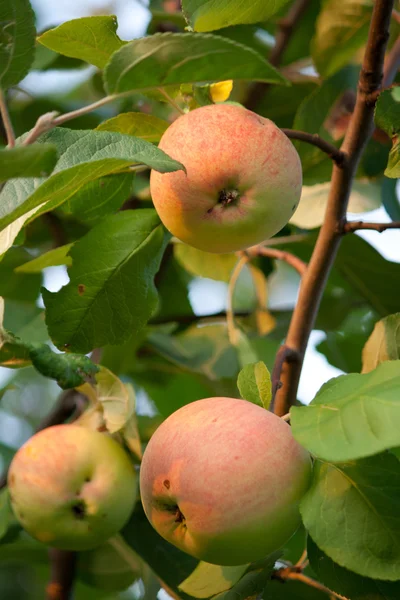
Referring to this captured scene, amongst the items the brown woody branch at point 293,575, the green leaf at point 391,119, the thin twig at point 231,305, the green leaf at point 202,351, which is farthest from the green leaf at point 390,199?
the brown woody branch at point 293,575

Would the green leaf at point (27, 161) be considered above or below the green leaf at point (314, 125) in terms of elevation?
above

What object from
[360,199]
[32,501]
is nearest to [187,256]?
[360,199]

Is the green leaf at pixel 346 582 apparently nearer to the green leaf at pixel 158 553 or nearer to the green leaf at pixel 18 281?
the green leaf at pixel 158 553

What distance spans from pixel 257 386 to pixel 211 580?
1.01ft

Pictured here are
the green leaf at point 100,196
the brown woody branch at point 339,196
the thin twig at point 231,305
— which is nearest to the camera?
the brown woody branch at point 339,196

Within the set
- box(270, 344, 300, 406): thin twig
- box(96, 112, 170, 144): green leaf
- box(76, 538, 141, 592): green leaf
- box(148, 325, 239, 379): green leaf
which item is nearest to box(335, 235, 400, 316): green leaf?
box(148, 325, 239, 379): green leaf

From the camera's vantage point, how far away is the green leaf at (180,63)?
76 centimetres

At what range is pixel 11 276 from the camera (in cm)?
174

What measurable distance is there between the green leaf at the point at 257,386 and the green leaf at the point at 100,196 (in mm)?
355

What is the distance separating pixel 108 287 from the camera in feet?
3.45

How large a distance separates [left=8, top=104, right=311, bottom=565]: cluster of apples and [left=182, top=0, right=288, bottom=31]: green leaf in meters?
0.13

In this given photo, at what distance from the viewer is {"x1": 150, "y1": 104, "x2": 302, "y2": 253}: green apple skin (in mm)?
867

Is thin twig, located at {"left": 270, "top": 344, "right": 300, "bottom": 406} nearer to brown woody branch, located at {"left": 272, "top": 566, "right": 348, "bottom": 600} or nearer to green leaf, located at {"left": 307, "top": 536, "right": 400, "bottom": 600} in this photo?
green leaf, located at {"left": 307, "top": 536, "right": 400, "bottom": 600}

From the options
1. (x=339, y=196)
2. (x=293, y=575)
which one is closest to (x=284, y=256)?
(x=339, y=196)
